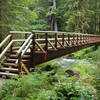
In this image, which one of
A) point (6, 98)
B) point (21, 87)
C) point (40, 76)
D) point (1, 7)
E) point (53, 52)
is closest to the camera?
point (6, 98)

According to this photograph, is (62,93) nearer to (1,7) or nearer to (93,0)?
(1,7)

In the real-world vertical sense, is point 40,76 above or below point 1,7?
below

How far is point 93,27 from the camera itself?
30578 millimetres

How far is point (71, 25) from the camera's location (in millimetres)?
24828

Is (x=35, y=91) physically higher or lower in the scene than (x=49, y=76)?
higher

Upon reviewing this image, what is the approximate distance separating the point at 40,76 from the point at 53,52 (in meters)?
3.21

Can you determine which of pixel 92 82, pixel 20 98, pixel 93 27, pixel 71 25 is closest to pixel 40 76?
pixel 20 98

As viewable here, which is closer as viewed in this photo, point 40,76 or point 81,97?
point 81,97

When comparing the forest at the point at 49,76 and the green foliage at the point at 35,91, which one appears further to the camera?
the forest at the point at 49,76

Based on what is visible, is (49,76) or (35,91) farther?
(49,76)

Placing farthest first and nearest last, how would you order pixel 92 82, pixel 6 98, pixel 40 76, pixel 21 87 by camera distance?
pixel 92 82, pixel 40 76, pixel 21 87, pixel 6 98

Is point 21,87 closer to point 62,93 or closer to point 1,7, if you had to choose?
point 62,93

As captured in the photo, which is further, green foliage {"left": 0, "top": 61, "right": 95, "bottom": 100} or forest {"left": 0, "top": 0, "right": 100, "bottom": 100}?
forest {"left": 0, "top": 0, "right": 100, "bottom": 100}

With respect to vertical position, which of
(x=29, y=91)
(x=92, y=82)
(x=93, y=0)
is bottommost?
(x=92, y=82)
